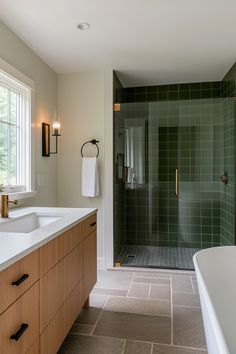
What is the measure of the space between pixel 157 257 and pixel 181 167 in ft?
4.41

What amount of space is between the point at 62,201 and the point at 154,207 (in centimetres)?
143

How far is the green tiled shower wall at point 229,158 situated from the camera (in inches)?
130

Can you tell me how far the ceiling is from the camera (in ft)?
6.85

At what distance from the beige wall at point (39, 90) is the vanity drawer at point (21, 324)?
1590 millimetres

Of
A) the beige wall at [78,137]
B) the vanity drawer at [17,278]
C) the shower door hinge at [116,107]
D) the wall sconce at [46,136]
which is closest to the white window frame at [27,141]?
the wall sconce at [46,136]

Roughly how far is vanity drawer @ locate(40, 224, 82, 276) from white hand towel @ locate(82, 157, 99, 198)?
1296 millimetres

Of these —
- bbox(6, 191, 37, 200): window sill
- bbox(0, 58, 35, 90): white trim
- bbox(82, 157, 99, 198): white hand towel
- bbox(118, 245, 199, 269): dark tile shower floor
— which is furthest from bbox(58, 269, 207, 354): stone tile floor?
bbox(0, 58, 35, 90): white trim

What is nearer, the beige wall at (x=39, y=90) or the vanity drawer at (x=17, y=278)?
the vanity drawer at (x=17, y=278)

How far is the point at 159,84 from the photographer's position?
4.05m

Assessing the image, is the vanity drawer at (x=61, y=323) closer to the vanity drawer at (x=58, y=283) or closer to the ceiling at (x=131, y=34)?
the vanity drawer at (x=58, y=283)

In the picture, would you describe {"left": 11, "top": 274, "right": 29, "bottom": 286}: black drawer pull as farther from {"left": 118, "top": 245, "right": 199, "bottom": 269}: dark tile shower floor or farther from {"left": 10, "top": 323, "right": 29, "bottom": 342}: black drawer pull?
{"left": 118, "top": 245, "right": 199, "bottom": 269}: dark tile shower floor

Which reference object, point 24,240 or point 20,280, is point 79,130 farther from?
point 20,280

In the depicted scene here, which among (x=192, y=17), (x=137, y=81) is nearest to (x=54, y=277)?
(x=192, y=17)

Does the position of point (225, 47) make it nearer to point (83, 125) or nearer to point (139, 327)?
point (83, 125)
